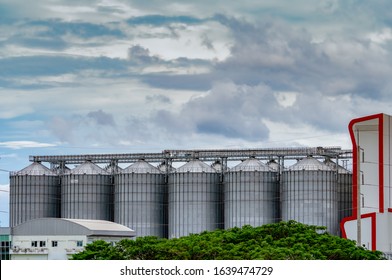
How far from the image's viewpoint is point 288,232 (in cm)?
5731

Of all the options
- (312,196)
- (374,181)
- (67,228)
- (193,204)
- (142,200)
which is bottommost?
(67,228)

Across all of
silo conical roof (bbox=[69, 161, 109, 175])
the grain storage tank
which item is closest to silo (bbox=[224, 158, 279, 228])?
the grain storage tank

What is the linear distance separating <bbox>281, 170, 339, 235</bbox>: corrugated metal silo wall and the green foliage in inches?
918

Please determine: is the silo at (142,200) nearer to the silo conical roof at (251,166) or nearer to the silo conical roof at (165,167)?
the silo conical roof at (165,167)

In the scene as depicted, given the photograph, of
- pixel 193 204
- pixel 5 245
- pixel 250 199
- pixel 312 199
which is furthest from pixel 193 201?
pixel 5 245

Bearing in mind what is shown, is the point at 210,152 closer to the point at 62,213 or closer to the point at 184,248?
the point at 62,213

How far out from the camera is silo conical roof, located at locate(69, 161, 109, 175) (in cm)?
9000

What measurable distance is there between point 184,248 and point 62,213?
4391 centimetres

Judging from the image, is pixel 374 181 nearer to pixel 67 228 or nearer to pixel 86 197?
pixel 67 228

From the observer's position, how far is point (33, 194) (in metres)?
91.3

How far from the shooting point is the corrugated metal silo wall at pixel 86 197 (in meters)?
89.2

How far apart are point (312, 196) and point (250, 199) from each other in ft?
18.5

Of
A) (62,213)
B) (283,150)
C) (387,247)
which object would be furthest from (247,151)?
(387,247)

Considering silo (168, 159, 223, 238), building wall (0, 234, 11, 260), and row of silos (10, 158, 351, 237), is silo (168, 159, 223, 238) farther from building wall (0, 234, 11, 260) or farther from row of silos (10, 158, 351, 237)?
building wall (0, 234, 11, 260)
